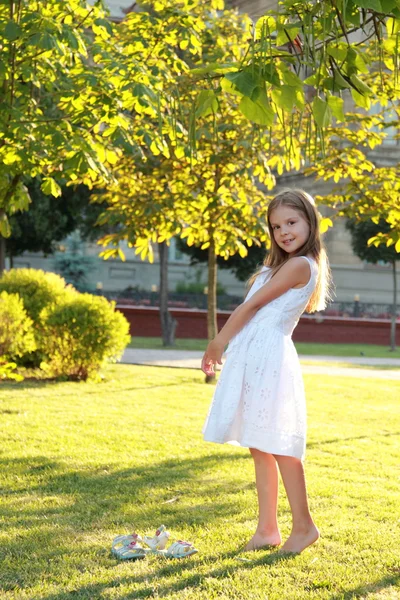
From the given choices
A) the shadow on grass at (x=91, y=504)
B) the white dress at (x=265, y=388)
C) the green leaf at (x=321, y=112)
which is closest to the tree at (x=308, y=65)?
the green leaf at (x=321, y=112)

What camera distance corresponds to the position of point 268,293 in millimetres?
3893

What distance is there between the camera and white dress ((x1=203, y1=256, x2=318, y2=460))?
12.3ft

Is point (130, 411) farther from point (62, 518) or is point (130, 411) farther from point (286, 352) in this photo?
point (286, 352)

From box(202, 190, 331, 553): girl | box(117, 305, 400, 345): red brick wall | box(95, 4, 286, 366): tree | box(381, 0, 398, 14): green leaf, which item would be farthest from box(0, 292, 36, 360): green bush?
box(117, 305, 400, 345): red brick wall

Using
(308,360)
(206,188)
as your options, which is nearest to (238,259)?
(308,360)

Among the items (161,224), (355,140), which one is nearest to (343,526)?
(355,140)

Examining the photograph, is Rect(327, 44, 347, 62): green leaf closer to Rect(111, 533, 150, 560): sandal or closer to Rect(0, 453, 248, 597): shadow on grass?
Rect(111, 533, 150, 560): sandal

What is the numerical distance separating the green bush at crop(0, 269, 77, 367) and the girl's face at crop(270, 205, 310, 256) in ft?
28.8

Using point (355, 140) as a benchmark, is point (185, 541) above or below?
below

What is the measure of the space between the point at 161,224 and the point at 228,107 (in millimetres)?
2000

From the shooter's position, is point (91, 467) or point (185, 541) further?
point (91, 467)

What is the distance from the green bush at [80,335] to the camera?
1146 centimetres

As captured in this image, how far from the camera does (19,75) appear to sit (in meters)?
7.48

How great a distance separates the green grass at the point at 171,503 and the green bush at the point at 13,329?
5.70 ft
